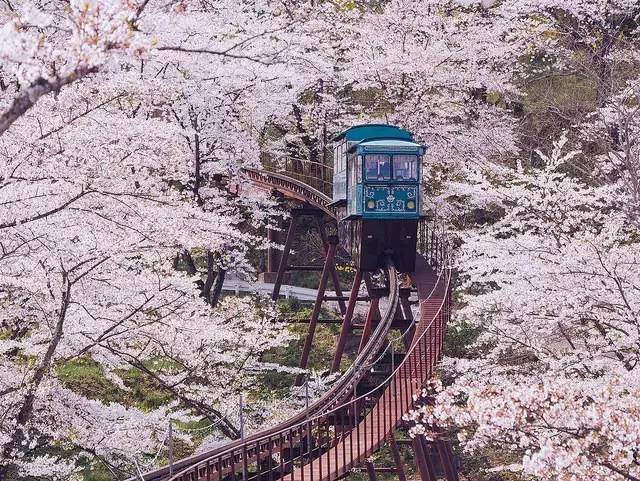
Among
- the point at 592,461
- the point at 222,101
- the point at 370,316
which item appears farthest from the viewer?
the point at 222,101

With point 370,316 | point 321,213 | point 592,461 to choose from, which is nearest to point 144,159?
point 370,316

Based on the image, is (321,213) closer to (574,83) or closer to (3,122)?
(574,83)

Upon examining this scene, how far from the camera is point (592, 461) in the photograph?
23.3ft

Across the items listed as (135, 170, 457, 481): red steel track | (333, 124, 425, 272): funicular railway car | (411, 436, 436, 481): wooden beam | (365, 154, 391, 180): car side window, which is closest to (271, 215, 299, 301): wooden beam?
(333, 124, 425, 272): funicular railway car

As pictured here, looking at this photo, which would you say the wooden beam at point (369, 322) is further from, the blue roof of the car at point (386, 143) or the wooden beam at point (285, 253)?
the wooden beam at point (285, 253)

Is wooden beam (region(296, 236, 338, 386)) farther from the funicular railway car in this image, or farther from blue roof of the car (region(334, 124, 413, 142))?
blue roof of the car (region(334, 124, 413, 142))

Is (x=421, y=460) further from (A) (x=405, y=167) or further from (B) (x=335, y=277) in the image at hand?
(B) (x=335, y=277)

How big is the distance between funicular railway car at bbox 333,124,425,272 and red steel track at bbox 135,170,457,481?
84cm

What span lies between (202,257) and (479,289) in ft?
33.4

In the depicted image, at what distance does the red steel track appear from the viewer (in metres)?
11.4

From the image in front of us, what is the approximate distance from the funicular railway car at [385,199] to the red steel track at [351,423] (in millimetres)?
843

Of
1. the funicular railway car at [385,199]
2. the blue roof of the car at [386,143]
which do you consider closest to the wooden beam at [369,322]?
the funicular railway car at [385,199]

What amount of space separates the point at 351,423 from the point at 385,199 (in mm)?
5406

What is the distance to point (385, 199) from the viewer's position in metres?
18.4
